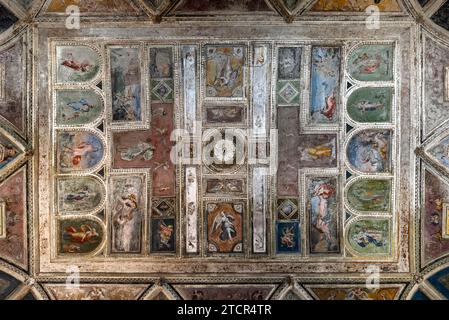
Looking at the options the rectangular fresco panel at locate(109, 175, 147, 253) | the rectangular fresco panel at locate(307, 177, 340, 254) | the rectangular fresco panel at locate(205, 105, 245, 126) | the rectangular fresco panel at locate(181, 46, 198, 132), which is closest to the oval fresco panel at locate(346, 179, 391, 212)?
the rectangular fresco panel at locate(307, 177, 340, 254)

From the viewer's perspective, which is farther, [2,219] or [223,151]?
[223,151]

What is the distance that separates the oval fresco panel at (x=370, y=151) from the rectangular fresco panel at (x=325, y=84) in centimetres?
81

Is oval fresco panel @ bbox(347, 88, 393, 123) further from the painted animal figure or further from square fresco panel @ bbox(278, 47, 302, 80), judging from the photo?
the painted animal figure

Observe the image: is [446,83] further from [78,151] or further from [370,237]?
[78,151]

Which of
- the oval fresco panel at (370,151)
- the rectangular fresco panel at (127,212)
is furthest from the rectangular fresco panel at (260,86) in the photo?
the rectangular fresco panel at (127,212)

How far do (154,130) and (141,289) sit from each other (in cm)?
397

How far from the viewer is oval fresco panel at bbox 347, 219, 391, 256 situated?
41.7 feet

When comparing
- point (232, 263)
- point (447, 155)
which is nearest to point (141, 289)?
point (232, 263)

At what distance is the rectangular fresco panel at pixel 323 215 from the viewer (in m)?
12.8

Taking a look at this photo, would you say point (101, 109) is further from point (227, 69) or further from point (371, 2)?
point (371, 2)

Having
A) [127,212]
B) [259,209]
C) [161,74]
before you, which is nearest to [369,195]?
[259,209]

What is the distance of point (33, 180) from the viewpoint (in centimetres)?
1241

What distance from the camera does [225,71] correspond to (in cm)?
1239

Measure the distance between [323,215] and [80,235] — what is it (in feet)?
20.3
